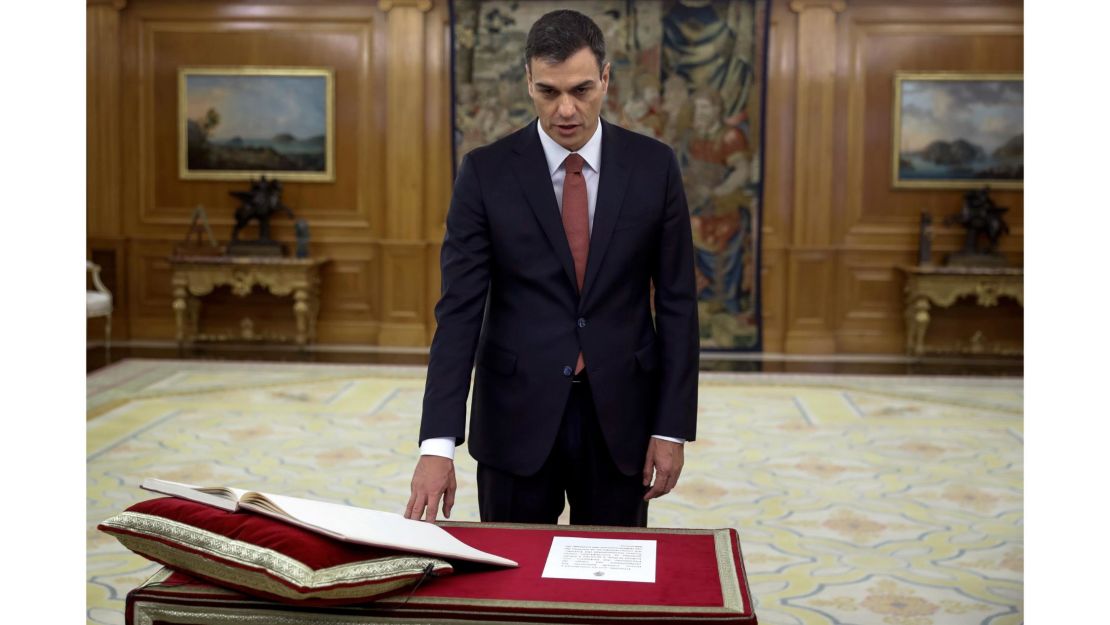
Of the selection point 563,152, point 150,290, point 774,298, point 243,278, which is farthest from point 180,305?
point 563,152

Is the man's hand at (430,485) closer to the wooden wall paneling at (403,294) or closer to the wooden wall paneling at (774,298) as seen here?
the wooden wall paneling at (403,294)

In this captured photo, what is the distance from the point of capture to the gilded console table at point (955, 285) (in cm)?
1015

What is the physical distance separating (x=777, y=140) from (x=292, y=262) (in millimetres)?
4626

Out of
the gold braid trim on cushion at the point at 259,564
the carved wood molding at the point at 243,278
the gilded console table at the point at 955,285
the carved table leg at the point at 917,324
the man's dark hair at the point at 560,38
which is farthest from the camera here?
the carved wood molding at the point at 243,278

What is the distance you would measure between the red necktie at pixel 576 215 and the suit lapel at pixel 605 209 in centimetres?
4

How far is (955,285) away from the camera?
10211 millimetres

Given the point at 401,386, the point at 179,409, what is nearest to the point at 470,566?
the point at 179,409

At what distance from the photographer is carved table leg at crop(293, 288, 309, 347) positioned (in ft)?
34.4

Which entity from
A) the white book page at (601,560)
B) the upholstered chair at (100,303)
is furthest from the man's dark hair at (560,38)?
the upholstered chair at (100,303)

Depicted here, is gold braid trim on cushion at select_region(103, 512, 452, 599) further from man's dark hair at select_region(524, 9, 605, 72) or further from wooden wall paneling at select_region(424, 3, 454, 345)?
wooden wall paneling at select_region(424, 3, 454, 345)

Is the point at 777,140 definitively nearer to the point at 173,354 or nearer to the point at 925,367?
the point at 925,367

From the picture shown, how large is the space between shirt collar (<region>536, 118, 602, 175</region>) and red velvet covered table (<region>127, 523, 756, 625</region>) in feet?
3.25

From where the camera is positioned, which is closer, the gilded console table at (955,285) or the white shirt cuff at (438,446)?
the white shirt cuff at (438,446)

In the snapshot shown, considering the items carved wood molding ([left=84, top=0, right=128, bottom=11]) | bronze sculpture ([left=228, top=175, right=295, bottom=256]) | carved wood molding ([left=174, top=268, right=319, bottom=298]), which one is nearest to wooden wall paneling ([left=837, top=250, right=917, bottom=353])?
carved wood molding ([left=174, top=268, right=319, bottom=298])
